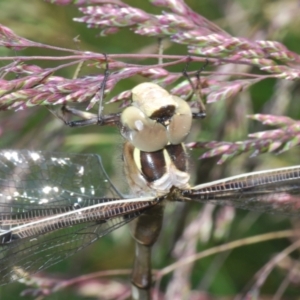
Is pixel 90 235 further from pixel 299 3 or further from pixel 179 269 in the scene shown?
pixel 299 3

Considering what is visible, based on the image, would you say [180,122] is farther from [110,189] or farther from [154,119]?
[110,189]

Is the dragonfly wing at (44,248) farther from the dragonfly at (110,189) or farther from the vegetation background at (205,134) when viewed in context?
the vegetation background at (205,134)

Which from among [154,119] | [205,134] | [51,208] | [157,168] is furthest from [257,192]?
[51,208]

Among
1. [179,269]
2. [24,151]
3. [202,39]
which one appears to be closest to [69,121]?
[24,151]

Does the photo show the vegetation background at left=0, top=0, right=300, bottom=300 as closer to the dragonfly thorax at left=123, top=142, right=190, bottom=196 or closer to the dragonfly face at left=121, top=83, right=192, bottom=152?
the dragonfly thorax at left=123, top=142, right=190, bottom=196

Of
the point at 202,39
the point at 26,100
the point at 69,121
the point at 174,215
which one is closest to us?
the point at 26,100

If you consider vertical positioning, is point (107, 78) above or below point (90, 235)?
above

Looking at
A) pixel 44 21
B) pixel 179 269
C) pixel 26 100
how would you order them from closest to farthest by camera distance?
pixel 26 100
pixel 179 269
pixel 44 21

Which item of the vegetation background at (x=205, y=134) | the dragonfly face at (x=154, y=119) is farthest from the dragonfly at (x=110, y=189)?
the vegetation background at (x=205, y=134)
